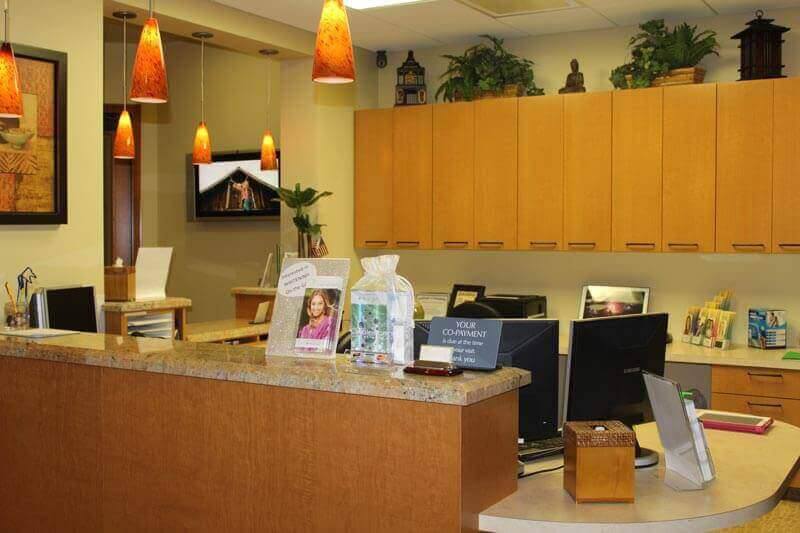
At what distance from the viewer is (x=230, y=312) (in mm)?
8023

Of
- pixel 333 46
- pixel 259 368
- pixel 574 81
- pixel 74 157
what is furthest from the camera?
pixel 574 81

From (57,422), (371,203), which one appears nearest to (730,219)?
(371,203)

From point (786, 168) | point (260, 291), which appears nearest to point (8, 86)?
point (260, 291)

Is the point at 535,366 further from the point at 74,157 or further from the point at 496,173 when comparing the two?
the point at 496,173

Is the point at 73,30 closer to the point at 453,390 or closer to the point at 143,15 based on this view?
the point at 143,15

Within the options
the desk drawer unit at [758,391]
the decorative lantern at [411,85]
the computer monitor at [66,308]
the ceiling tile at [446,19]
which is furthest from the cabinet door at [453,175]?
the computer monitor at [66,308]

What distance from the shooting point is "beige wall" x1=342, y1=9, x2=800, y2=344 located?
19.1 ft

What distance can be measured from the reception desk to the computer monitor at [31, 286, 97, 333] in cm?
73

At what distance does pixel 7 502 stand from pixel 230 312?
472 centimetres

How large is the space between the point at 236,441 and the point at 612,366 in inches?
47.3

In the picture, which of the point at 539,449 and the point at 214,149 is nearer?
the point at 539,449

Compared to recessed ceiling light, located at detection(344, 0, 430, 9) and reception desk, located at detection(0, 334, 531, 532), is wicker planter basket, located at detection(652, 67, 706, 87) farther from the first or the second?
reception desk, located at detection(0, 334, 531, 532)

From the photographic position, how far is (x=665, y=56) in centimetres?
579


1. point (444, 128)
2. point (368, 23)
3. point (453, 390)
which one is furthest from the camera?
point (444, 128)
